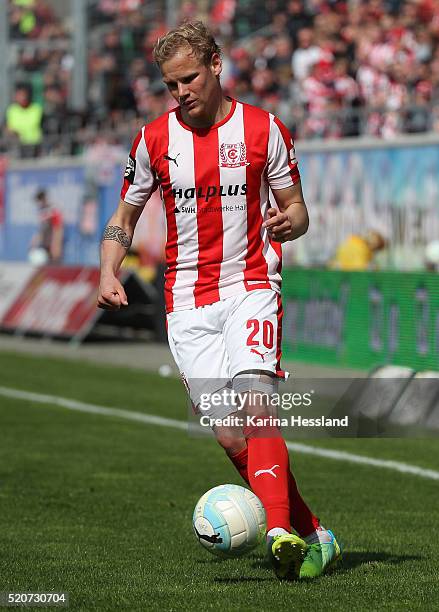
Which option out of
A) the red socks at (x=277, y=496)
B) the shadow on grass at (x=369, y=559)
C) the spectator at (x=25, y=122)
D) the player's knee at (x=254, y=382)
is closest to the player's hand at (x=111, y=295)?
the player's knee at (x=254, y=382)

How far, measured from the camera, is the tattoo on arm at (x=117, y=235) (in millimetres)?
5941

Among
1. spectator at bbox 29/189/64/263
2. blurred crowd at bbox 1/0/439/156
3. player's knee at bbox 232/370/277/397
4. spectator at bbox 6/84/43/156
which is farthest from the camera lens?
spectator at bbox 6/84/43/156


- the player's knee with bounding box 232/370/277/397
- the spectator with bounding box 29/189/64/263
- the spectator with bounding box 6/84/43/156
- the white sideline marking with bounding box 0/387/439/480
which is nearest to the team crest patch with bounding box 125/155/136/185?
the player's knee with bounding box 232/370/277/397

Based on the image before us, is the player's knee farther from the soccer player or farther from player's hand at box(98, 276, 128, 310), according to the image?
player's hand at box(98, 276, 128, 310)

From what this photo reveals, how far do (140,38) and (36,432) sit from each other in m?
18.4

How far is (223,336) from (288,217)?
551 mm

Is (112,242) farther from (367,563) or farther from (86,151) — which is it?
(86,151)

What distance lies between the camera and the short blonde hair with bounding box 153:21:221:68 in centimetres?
557

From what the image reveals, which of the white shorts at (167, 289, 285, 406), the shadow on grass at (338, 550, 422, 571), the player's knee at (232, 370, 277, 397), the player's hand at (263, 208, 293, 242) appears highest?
the player's hand at (263, 208, 293, 242)

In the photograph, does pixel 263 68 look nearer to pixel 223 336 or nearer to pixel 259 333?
pixel 223 336

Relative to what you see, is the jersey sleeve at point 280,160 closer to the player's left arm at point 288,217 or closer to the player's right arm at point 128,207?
the player's left arm at point 288,217

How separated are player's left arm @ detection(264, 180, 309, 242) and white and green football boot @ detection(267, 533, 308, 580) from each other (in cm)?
114

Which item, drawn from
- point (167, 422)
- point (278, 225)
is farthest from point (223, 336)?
point (167, 422)

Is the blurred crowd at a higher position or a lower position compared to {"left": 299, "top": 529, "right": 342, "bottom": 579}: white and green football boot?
higher
